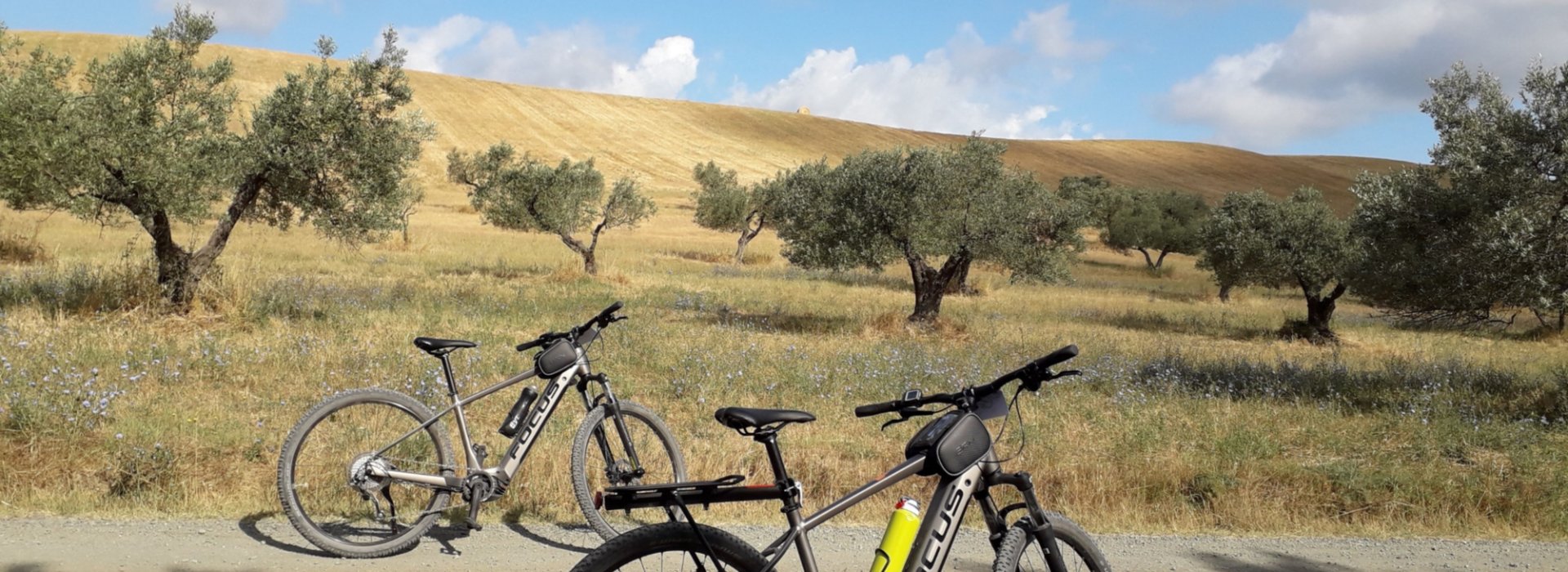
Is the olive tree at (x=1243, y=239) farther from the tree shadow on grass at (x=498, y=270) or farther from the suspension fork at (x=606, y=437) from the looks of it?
the suspension fork at (x=606, y=437)

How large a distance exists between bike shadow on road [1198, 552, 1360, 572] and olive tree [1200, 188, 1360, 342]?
2191 centimetres

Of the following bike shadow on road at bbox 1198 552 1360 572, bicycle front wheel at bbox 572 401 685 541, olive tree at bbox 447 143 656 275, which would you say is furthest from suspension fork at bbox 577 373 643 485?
olive tree at bbox 447 143 656 275

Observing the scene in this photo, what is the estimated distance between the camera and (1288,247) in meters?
30.0

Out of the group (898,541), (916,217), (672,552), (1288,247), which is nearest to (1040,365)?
(898,541)

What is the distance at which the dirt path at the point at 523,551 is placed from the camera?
16.4 feet

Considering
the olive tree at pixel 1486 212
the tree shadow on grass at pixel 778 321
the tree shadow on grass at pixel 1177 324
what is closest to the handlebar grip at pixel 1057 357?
the olive tree at pixel 1486 212

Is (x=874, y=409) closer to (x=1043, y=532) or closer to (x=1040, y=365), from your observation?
(x=1040, y=365)

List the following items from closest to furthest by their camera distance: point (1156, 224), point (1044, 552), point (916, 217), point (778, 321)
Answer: point (1044, 552) → point (778, 321) → point (916, 217) → point (1156, 224)

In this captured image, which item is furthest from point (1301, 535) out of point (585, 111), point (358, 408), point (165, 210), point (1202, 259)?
point (585, 111)

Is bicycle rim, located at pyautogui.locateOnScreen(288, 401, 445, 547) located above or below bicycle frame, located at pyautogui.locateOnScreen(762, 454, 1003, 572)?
below

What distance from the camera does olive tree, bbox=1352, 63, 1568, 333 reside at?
12016 millimetres

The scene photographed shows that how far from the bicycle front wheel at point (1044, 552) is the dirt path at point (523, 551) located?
171 centimetres

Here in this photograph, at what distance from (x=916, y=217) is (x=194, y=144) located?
12.9 metres

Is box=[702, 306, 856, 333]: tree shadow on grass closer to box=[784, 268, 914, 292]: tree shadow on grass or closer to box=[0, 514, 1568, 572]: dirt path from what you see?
box=[784, 268, 914, 292]: tree shadow on grass
